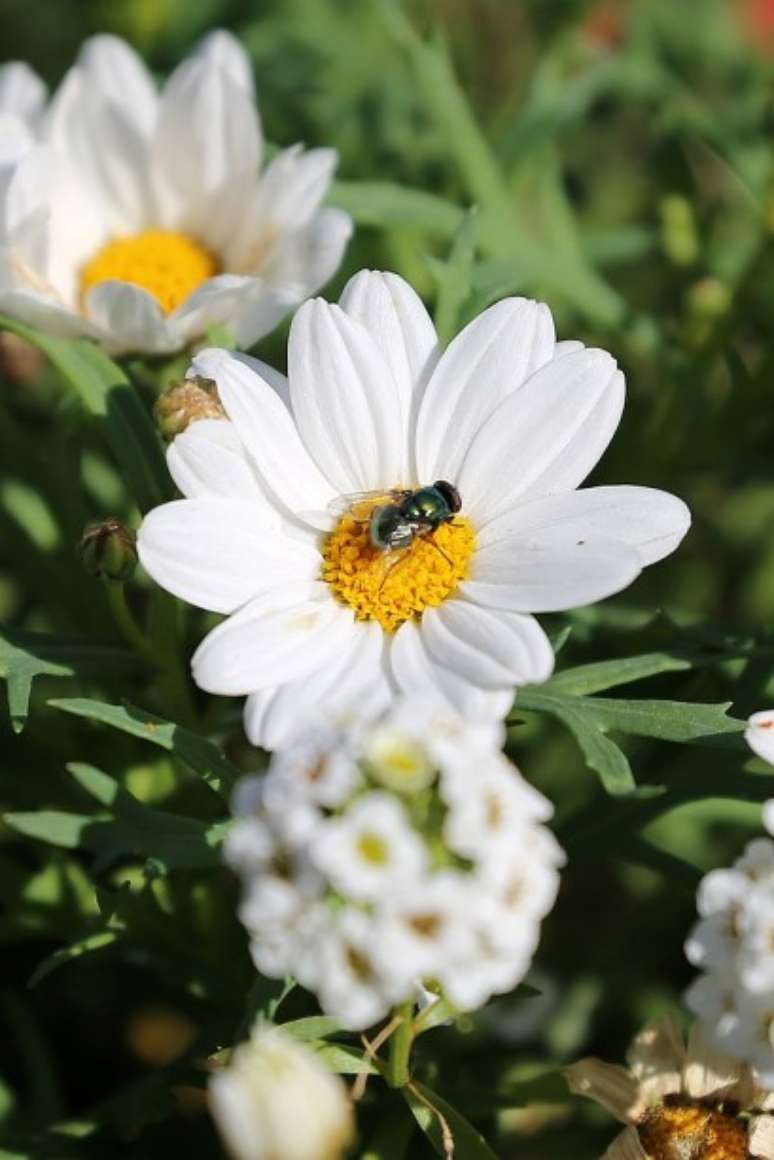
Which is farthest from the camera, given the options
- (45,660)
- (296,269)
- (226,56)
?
(226,56)

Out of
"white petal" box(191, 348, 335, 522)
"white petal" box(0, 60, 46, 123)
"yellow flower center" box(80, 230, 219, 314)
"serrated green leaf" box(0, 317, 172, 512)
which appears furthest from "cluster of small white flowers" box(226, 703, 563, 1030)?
"white petal" box(0, 60, 46, 123)

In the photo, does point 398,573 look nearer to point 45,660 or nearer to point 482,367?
point 482,367

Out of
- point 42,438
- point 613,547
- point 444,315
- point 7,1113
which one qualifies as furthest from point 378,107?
point 7,1113

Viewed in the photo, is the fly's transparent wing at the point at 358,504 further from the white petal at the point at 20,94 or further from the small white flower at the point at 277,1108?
the white petal at the point at 20,94

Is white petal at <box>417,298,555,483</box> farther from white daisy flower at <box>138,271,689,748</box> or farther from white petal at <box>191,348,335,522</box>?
white petal at <box>191,348,335,522</box>

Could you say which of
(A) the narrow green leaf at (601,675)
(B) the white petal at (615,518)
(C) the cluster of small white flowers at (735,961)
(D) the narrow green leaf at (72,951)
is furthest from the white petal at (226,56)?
(C) the cluster of small white flowers at (735,961)

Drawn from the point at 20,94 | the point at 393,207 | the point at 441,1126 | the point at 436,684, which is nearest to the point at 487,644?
the point at 436,684
